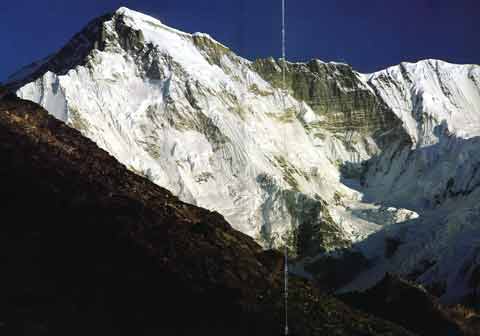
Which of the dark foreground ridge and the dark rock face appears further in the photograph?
the dark rock face

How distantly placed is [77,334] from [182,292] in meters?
7.37

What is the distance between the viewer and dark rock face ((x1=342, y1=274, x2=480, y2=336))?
66.1m

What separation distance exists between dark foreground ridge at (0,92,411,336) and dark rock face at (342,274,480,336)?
40.9 feet

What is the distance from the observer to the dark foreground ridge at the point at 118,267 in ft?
145

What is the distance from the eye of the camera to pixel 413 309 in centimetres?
6969

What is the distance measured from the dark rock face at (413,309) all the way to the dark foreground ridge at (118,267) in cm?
1246

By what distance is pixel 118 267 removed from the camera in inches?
1912

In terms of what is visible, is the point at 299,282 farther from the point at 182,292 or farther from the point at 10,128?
the point at 10,128

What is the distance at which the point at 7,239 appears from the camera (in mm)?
48594

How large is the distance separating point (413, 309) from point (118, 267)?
2982 cm

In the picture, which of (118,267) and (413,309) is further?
(413,309)

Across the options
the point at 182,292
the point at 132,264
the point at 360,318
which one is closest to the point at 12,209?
the point at 132,264

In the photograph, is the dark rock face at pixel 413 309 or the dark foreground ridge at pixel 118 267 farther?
the dark rock face at pixel 413 309

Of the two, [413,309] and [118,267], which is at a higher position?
[413,309]
